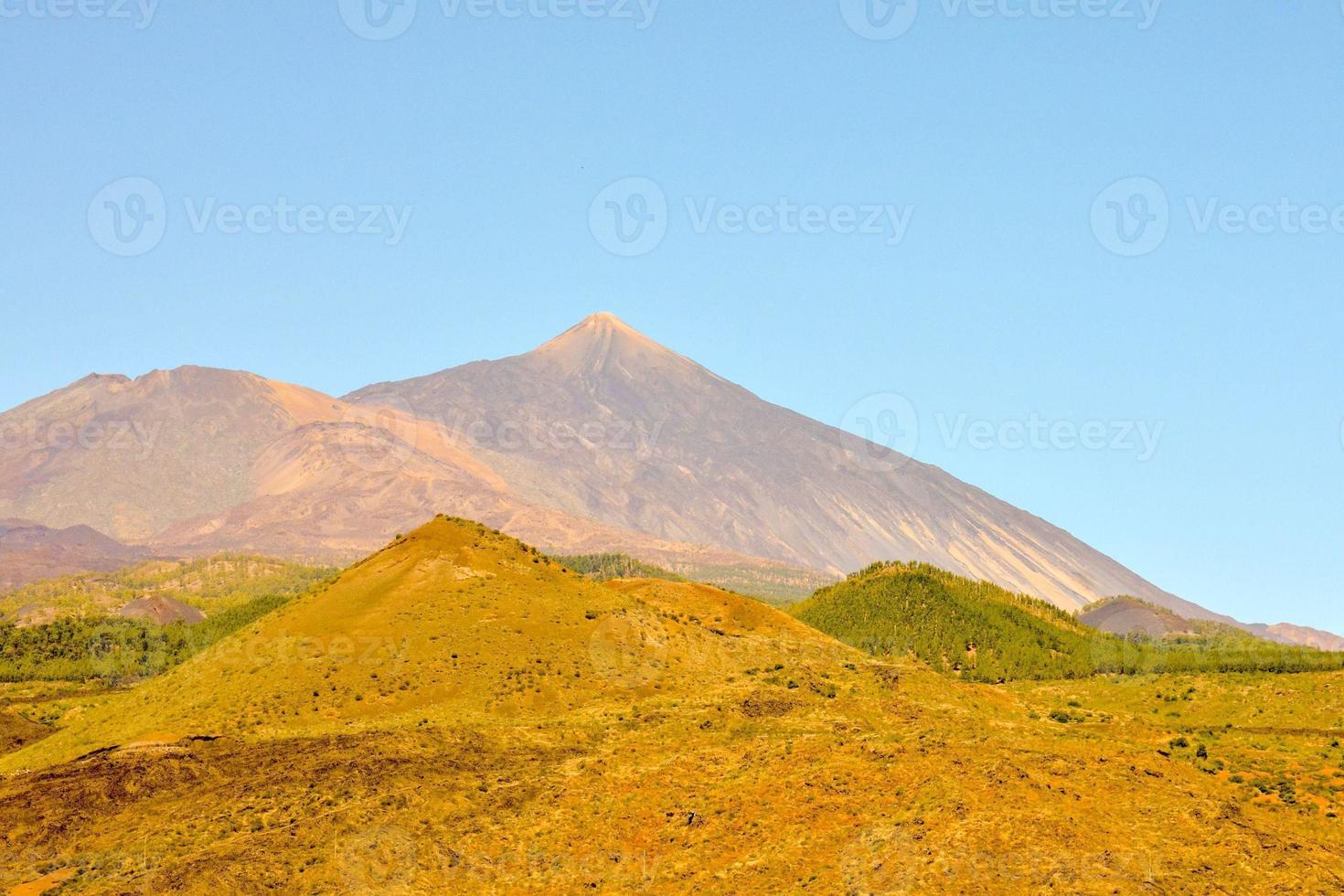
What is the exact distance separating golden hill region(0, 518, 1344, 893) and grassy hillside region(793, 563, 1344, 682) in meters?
22.3

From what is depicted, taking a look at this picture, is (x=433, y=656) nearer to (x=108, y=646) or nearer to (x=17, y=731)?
(x=17, y=731)

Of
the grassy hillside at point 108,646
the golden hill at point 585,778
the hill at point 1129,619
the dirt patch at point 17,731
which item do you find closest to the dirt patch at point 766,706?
the golden hill at point 585,778

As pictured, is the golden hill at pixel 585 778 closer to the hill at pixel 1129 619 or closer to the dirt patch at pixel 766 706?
the dirt patch at pixel 766 706

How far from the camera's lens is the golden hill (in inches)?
1375

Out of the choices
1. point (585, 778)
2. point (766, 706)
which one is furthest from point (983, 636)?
point (585, 778)

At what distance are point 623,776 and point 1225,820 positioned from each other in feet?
61.9

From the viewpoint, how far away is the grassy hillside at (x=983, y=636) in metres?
92.8

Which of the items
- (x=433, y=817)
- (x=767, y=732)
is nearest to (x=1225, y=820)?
(x=767, y=732)

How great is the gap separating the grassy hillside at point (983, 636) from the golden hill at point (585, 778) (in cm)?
2231

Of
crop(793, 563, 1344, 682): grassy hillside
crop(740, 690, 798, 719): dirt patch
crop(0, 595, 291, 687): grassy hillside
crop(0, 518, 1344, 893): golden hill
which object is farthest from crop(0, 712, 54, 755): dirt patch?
crop(793, 563, 1344, 682): grassy hillside

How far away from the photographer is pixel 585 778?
149 feet

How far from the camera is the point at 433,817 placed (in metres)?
42.3

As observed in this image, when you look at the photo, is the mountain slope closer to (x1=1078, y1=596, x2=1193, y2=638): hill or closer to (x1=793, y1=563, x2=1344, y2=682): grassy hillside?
(x1=793, y1=563, x2=1344, y2=682): grassy hillside

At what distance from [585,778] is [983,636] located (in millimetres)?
59842
